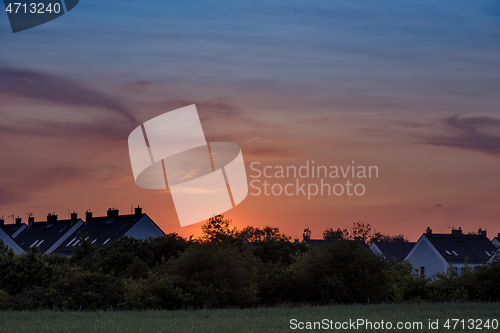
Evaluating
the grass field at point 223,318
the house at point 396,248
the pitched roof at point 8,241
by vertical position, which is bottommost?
the house at point 396,248

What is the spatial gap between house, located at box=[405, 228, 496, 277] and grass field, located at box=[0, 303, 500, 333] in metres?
49.1

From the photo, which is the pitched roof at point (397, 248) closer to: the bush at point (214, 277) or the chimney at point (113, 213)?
the chimney at point (113, 213)

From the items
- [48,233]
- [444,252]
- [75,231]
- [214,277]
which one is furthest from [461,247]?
[48,233]

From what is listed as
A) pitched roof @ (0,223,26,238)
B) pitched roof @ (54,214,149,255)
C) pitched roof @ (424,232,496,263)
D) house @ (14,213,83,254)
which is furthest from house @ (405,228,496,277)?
pitched roof @ (0,223,26,238)

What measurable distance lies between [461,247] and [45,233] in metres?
61.8

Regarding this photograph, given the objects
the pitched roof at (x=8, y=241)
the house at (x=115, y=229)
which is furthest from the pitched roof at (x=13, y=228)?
the pitched roof at (x=8, y=241)

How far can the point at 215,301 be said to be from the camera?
2553 centimetres

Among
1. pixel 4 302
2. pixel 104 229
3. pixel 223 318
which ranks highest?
pixel 223 318

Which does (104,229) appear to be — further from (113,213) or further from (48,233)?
(48,233)

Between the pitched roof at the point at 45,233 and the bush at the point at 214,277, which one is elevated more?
the bush at the point at 214,277

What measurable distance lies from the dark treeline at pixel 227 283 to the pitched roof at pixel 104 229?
39.0 m

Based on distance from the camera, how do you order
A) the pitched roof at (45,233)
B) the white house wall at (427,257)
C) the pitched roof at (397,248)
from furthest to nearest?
the pitched roof at (397,248)
the pitched roof at (45,233)
the white house wall at (427,257)

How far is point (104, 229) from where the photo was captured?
73812mm

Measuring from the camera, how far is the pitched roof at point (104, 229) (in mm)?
68956
